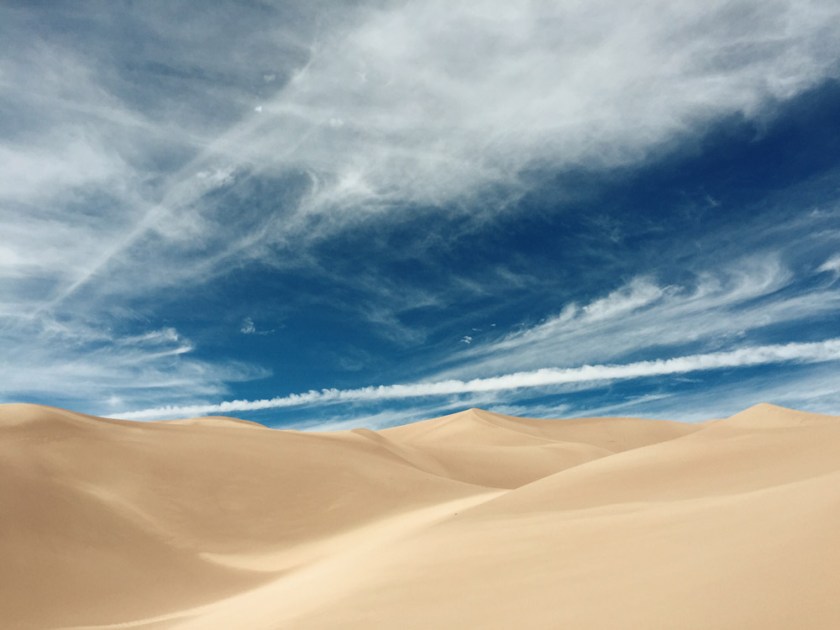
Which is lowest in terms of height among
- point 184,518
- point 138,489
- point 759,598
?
point 759,598

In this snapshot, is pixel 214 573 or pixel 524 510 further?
pixel 214 573

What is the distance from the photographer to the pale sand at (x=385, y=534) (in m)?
5.26

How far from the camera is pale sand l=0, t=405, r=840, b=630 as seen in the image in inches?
207

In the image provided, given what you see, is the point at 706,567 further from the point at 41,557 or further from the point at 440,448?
the point at 440,448

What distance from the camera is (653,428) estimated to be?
241 feet

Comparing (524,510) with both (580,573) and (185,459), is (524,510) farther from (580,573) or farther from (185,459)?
(185,459)

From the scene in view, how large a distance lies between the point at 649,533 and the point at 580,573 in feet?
4.04

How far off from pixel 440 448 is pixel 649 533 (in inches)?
1420

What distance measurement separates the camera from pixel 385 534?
49.8 ft

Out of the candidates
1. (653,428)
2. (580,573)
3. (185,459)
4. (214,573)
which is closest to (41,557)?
(214,573)

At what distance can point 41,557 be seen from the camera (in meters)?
13.7

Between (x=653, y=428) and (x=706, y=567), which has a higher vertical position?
(x=653, y=428)

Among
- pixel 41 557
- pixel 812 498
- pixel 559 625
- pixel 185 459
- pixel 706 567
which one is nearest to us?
pixel 559 625

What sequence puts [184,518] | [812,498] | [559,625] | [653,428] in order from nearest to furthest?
[559,625] < [812,498] < [184,518] < [653,428]
